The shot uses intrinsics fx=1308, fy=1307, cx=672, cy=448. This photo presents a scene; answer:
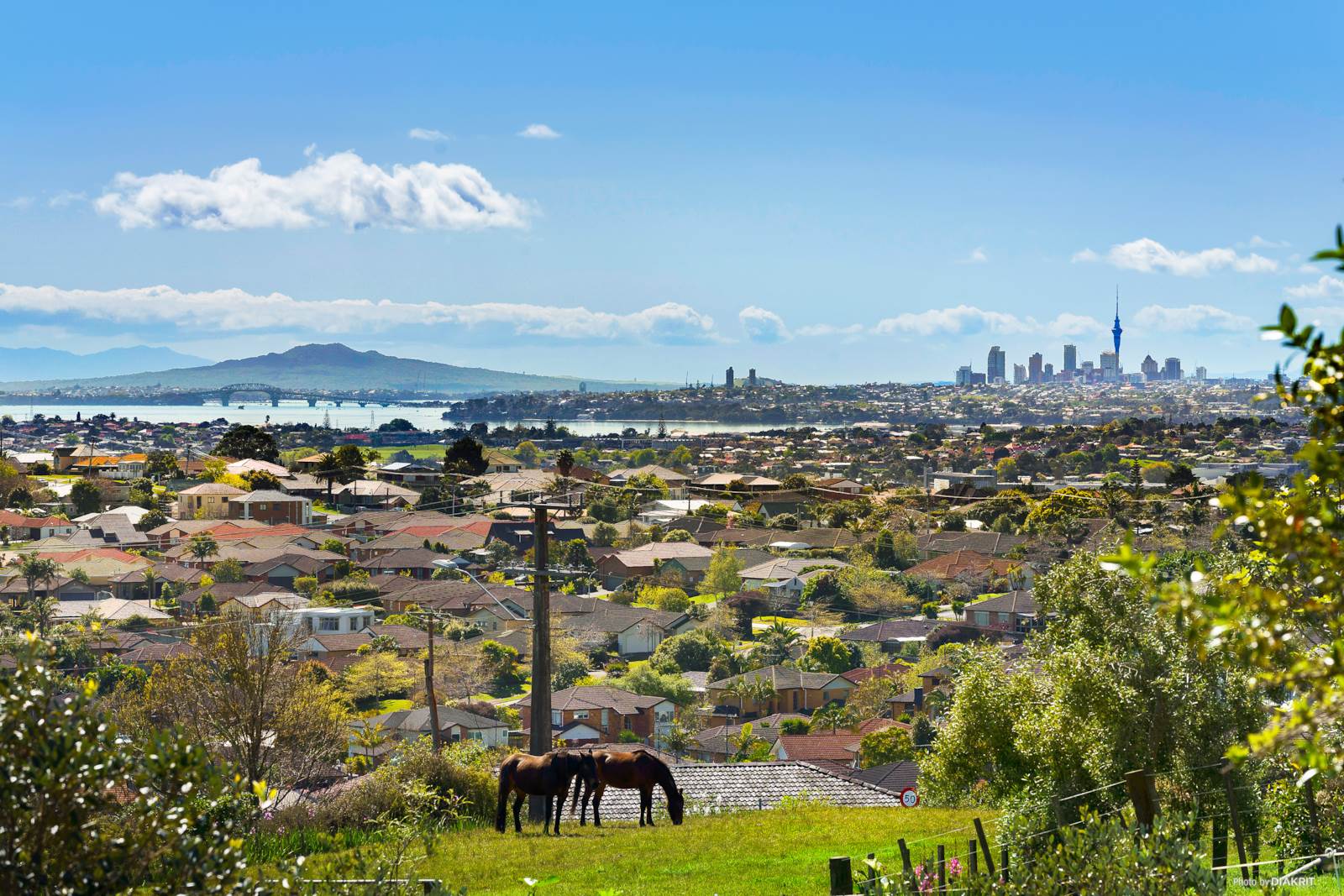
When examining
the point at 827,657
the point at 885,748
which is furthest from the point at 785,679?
the point at 885,748

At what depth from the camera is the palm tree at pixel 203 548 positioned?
5994 cm

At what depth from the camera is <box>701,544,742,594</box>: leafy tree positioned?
192 ft

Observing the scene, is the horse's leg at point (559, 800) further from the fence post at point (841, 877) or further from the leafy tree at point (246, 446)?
the leafy tree at point (246, 446)

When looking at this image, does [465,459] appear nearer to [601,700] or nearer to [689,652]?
[689,652]

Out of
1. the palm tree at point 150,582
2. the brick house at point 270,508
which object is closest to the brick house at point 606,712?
the palm tree at point 150,582

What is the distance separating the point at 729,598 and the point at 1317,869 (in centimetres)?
4395

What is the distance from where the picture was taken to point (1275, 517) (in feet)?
9.80

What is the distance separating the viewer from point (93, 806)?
428 cm

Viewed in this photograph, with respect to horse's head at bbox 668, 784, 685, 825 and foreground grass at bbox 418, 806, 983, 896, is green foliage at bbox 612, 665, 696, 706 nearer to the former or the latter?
foreground grass at bbox 418, 806, 983, 896

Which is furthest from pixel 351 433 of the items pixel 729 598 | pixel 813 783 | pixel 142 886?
pixel 142 886

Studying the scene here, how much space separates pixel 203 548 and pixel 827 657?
3091 centimetres

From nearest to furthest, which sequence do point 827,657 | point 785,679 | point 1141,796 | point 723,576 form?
point 1141,796, point 785,679, point 827,657, point 723,576

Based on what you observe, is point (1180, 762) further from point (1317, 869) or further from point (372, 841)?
point (372, 841)

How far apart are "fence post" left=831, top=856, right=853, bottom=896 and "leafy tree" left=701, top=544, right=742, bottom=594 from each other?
4958 cm
